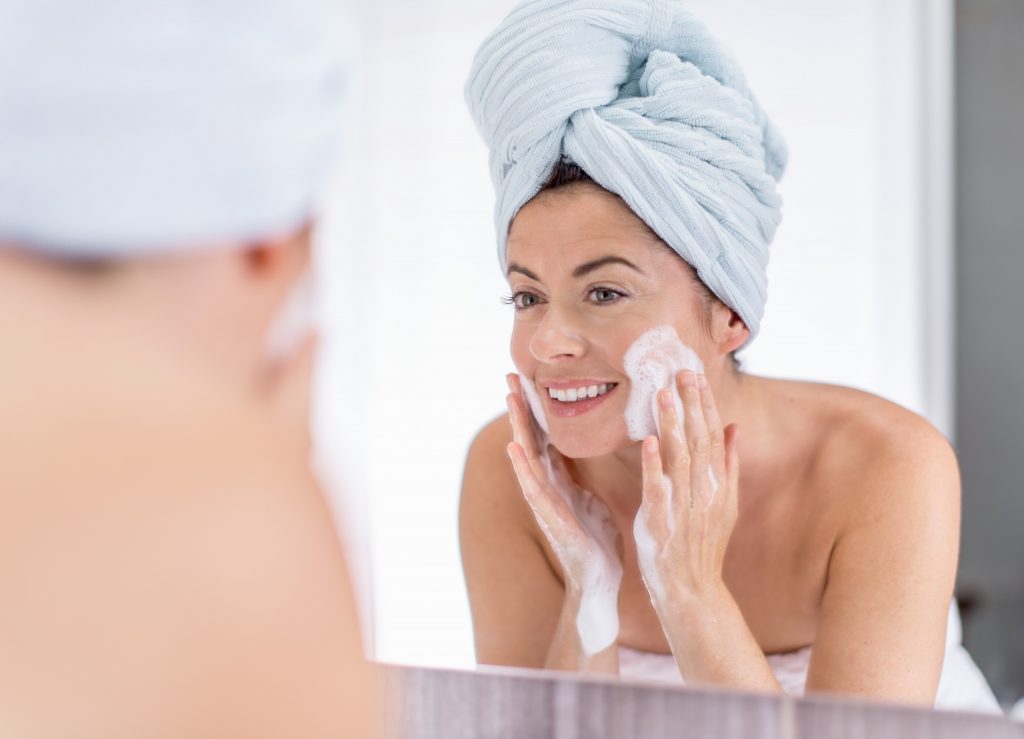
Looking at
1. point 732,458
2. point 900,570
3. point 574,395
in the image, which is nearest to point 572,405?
point 574,395

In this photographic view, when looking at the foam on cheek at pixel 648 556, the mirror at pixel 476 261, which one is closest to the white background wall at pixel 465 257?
the mirror at pixel 476 261

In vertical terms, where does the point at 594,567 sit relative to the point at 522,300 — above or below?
below

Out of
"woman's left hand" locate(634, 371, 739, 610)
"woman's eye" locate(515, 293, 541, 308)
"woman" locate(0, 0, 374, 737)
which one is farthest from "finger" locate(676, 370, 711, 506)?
"woman" locate(0, 0, 374, 737)

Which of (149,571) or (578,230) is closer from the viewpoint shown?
(149,571)

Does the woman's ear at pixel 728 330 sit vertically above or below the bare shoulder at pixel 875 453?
above

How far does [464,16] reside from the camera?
2.29 ft

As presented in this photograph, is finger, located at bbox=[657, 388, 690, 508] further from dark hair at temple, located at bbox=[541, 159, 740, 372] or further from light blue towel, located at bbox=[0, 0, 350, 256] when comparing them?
light blue towel, located at bbox=[0, 0, 350, 256]

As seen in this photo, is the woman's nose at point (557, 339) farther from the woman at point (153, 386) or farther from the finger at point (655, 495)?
the woman at point (153, 386)

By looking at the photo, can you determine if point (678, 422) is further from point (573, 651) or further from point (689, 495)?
point (573, 651)

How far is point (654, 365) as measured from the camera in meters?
0.66

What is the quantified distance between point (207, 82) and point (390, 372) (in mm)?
268

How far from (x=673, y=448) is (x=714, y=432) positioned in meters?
0.03

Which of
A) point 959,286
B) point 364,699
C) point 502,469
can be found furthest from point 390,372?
point 959,286

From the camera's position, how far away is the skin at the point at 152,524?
0.51 m
